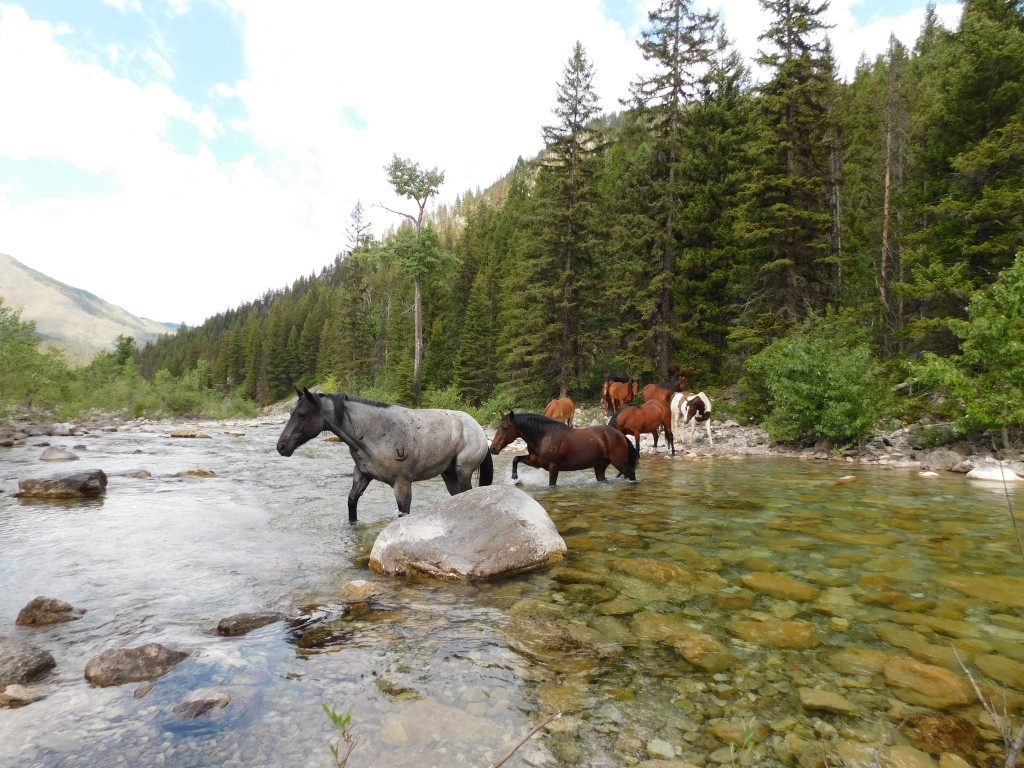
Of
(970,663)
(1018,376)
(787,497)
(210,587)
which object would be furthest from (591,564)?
(1018,376)

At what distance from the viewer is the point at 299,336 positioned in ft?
326

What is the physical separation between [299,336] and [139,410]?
54803 millimetres

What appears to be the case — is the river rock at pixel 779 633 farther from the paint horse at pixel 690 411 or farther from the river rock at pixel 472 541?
the paint horse at pixel 690 411

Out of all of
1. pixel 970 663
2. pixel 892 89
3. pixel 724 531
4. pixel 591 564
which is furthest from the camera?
pixel 892 89

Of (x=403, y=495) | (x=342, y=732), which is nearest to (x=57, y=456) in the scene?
(x=403, y=495)

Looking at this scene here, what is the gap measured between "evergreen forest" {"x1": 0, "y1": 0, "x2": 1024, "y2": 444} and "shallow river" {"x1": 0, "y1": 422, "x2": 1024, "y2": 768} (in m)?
7.81

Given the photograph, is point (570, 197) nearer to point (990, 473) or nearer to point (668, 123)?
point (668, 123)

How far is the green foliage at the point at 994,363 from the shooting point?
35.3 feet

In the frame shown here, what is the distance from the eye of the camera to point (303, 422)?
6.68 metres

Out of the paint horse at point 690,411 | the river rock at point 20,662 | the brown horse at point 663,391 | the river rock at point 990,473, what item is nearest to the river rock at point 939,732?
the river rock at point 20,662

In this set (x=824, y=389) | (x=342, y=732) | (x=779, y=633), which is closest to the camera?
(x=342, y=732)

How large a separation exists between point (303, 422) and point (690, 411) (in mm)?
15267

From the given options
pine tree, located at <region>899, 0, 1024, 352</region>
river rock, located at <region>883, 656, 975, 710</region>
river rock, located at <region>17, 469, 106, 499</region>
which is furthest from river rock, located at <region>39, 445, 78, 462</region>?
pine tree, located at <region>899, 0, 1024, 352</region>

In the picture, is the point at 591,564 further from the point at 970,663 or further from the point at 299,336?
the point at 299,336
